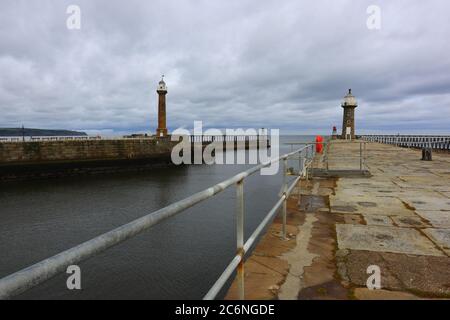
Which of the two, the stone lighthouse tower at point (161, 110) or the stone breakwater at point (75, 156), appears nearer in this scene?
the stone breakwater at point (75, 156)

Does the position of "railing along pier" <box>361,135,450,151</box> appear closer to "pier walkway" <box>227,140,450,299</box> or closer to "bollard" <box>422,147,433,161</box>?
"bollard" <box>422,147,433,161</box>

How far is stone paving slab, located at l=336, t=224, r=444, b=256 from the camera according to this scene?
335 centimetres

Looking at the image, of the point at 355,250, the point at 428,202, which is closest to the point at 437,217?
the point at 428,202

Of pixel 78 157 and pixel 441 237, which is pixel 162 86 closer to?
pixel 78 157

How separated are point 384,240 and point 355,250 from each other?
1.90 feet

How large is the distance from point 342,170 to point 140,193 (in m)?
14.3

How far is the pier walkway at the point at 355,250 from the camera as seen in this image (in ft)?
8.23

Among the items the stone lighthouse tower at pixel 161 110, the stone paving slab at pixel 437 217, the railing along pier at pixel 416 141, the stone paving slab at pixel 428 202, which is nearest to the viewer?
the stone paving slab at pixel 437 217

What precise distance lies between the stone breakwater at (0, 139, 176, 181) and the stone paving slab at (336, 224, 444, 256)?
85.0 ft

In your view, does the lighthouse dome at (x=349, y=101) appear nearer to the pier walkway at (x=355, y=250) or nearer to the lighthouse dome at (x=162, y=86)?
the lighthouse dome at (x=162, y=86)

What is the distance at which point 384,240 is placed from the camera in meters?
3.65

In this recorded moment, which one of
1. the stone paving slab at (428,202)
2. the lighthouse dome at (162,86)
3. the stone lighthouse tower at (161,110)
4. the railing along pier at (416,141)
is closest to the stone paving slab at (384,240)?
the stone paving slab at (428,202)
